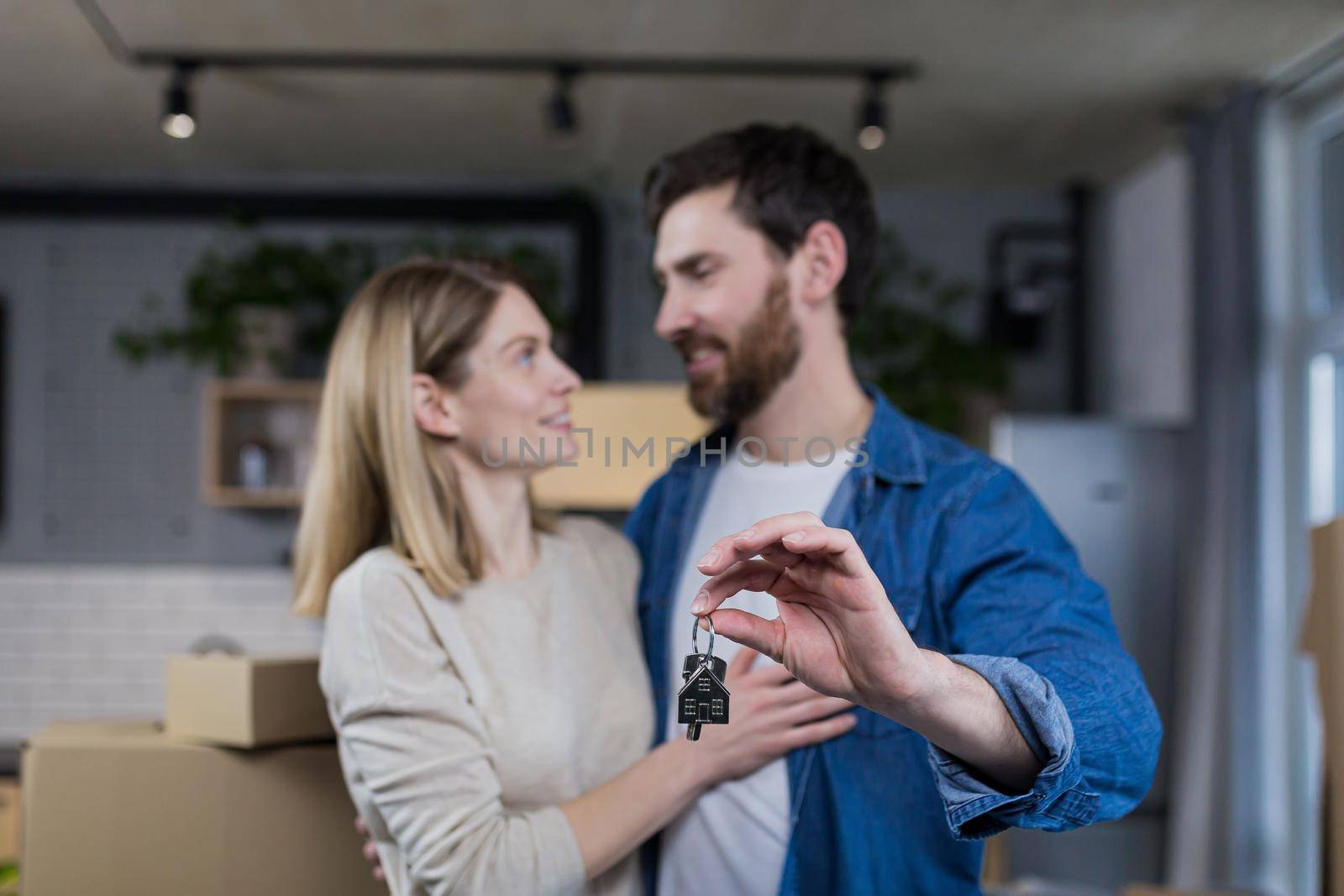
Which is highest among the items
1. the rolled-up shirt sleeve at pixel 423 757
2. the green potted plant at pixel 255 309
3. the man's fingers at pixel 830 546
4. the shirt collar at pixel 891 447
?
the green potted plant at pixel 255 309

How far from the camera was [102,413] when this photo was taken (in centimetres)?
459

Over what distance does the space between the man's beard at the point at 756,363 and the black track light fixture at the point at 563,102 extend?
2285mm

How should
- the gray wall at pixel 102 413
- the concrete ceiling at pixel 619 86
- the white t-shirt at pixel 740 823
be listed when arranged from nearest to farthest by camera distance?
the white t-shirt at pixel 740 823
the concrete ceiling at pixel 619 86
the gray wall at pixel 102 413

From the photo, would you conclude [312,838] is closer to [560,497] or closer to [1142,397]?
[560,497]

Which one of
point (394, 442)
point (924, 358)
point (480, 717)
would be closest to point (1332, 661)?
point (480, 717)

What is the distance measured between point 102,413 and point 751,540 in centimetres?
444

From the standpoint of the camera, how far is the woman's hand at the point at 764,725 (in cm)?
122

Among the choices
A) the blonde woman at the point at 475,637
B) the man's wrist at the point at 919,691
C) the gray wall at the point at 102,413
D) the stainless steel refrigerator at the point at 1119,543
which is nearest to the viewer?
the man's wrist at the point at 919,691

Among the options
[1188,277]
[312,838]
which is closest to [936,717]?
[312,838]

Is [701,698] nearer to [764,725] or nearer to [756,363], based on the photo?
[764,725]

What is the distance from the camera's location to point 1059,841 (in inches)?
147

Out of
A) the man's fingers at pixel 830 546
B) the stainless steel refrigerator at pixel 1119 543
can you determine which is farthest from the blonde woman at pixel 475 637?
the stainless steel refrigerator at pixel 1119 543

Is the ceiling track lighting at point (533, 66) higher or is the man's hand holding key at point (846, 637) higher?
the ceiling track lighting at point (533, 66)

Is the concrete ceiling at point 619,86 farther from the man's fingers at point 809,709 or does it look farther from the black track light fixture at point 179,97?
the man's fingers at point 809,709
